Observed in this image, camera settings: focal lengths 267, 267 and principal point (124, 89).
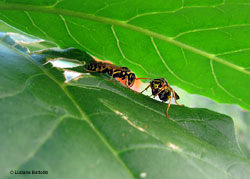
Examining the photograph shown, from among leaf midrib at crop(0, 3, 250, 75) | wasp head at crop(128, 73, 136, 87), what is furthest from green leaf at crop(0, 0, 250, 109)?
wasp head at crop(128, 73, 136, 87)

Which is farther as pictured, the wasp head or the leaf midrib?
the wasp head

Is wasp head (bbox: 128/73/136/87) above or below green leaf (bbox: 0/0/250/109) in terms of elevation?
below

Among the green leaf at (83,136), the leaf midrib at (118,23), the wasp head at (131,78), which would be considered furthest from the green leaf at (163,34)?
the green leaf at (83,136)

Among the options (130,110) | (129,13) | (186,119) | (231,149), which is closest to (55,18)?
(129,13)

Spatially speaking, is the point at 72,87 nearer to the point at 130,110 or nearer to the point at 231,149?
the point at 130,110

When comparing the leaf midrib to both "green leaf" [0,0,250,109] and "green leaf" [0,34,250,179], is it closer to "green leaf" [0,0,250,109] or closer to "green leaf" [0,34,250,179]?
"green leaf" [0,0,250,109]

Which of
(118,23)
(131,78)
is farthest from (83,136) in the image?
(131,78)

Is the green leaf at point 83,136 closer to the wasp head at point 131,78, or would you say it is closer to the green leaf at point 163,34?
the green leaf at point 163,34
